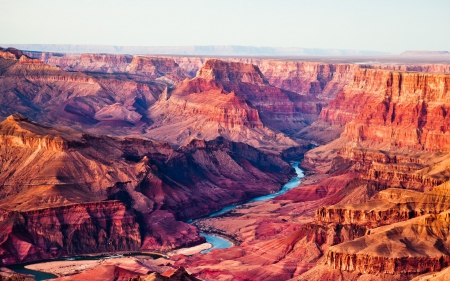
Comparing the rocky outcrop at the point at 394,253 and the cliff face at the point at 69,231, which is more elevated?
the rocky outcrop at the point at 394,253

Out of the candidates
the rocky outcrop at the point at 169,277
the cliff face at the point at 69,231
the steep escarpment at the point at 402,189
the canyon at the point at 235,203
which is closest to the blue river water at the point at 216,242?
the canyon at the point at 235,203

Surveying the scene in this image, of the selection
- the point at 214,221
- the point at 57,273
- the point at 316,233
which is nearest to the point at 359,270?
the point at 316,233

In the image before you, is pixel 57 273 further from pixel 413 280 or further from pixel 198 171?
pixel 198 171

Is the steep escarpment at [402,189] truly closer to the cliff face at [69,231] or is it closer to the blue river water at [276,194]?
the blue river water at [276,194]

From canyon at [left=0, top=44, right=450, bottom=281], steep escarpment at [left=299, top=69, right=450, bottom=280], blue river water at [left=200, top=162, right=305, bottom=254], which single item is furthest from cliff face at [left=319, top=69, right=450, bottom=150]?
blue river water at [left=200, top=162, right=305, bottom=254]

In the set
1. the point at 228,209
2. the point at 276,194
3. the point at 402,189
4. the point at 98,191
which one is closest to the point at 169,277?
the point at 402,189

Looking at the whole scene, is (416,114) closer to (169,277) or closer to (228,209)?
(228,209)

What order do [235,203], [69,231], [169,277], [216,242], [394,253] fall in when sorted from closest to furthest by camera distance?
[169,277] < [394,253] < [69,231] < [216,242] < [235,203]

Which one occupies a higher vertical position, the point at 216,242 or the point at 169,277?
the point at 169,277

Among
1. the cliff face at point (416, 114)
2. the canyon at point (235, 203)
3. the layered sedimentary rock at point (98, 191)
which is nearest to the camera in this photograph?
the canyon at point (235, 203)

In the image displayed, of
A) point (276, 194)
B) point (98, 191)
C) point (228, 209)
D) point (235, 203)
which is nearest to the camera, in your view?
point (98, 191)

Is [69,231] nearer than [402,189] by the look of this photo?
No
